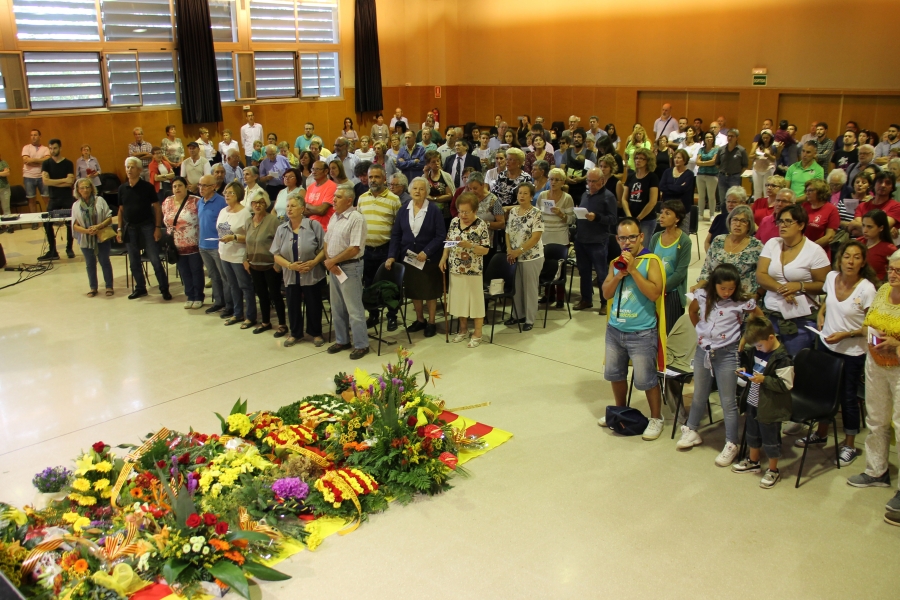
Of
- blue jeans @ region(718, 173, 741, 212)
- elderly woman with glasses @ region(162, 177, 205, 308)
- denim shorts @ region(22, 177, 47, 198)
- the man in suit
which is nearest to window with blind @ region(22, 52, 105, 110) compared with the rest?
denim shorts @ region(22, 177, 47, 198)

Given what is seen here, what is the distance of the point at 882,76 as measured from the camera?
1312 centimetres

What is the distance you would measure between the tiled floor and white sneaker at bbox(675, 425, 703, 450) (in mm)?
62

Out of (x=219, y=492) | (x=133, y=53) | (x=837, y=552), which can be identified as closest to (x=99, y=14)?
(x=133, y=53)

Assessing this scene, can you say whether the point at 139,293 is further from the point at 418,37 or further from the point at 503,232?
the point at 418,37

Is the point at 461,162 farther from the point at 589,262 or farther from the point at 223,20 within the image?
the point at 223,20

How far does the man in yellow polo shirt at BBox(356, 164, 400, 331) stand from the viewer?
7.29 m

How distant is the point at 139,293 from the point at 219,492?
5.29m

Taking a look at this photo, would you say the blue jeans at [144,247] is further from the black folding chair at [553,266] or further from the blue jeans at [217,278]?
the black folding chair at [553,266]

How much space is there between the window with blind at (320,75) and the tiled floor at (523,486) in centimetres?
1160

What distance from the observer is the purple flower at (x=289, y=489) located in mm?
4352

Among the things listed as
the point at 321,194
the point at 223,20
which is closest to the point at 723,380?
the point at 321,194

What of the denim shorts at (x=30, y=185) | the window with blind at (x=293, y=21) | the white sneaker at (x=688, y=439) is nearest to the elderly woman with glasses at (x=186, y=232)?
the denim shorts at (x=30, y=185)

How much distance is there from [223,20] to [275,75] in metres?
1.63

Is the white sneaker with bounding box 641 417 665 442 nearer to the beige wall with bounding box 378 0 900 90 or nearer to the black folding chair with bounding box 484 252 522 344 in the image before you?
the black folding chair with bounding box 484 252 522 344
